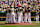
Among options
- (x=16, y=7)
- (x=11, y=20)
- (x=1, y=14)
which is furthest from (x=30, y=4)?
(x=1, y=14)

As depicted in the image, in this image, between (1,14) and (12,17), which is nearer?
(12,17)

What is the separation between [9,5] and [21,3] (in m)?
1.47

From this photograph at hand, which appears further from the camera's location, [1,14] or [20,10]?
[1,14]

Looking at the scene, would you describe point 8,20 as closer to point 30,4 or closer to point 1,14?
point 30,4

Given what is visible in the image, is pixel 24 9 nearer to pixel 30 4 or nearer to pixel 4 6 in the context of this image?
pixel 30 4

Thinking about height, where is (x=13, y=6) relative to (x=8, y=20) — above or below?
above

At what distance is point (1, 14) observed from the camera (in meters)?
26.0

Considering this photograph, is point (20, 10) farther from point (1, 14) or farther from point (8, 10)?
point (1, 14)

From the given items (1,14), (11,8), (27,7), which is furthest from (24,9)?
(1,14)

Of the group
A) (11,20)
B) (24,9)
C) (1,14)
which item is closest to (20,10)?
(24,9)

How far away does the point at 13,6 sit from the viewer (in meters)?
16.4

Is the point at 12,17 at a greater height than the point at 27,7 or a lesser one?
lesser

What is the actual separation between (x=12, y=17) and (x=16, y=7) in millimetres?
1156

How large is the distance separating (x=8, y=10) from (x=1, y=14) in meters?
9.76
